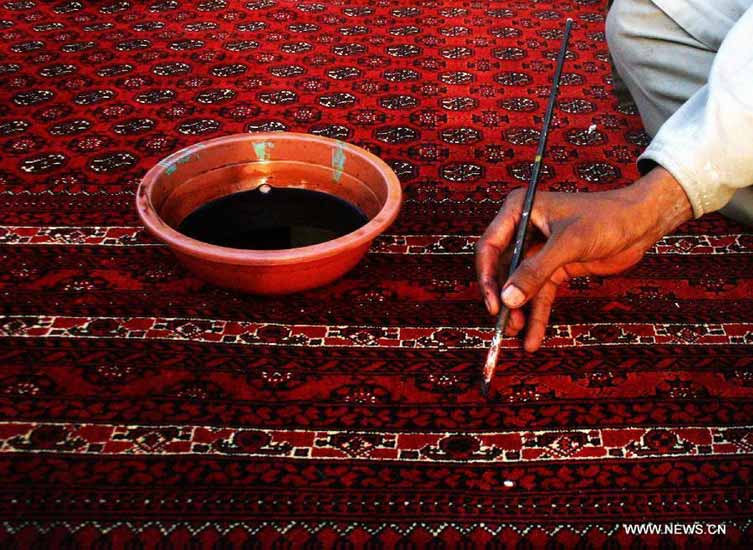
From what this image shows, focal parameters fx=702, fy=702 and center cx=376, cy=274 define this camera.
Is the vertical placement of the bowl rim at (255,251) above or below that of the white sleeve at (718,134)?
below

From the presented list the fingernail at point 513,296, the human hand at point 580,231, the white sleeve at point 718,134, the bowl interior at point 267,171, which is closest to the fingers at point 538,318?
the human hand at point 580,231

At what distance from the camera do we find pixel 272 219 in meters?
1.31

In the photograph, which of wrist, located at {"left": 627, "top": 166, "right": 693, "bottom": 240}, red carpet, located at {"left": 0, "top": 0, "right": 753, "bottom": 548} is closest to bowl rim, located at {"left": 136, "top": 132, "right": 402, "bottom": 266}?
red carpet, located at {"left": 0, "top": 0, "right": 753, "bottom": 548}

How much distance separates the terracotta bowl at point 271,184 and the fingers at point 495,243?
0.69 ft

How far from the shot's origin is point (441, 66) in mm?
2230

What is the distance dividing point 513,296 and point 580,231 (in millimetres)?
159

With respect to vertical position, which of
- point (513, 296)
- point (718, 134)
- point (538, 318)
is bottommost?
point (538, 318)

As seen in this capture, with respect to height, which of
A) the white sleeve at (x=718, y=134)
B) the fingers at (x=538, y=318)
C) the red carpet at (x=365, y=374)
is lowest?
the red carpet at (x=365, y=374)

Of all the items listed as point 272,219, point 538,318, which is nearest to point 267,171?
point 272,219

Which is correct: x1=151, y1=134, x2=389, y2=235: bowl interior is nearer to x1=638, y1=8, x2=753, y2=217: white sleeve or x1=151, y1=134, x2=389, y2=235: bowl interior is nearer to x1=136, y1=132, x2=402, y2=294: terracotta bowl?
x1=136, y1=132, x2=402, y2=294: terracotta bowl

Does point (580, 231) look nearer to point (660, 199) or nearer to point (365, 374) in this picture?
point (660, 199)

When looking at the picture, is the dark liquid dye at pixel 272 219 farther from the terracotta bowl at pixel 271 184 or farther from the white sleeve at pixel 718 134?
the white sleeve at pixel 718 134

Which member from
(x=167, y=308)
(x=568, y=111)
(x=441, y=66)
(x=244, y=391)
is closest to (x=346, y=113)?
(x=441, y=66)

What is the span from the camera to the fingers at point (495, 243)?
39.2 inches
